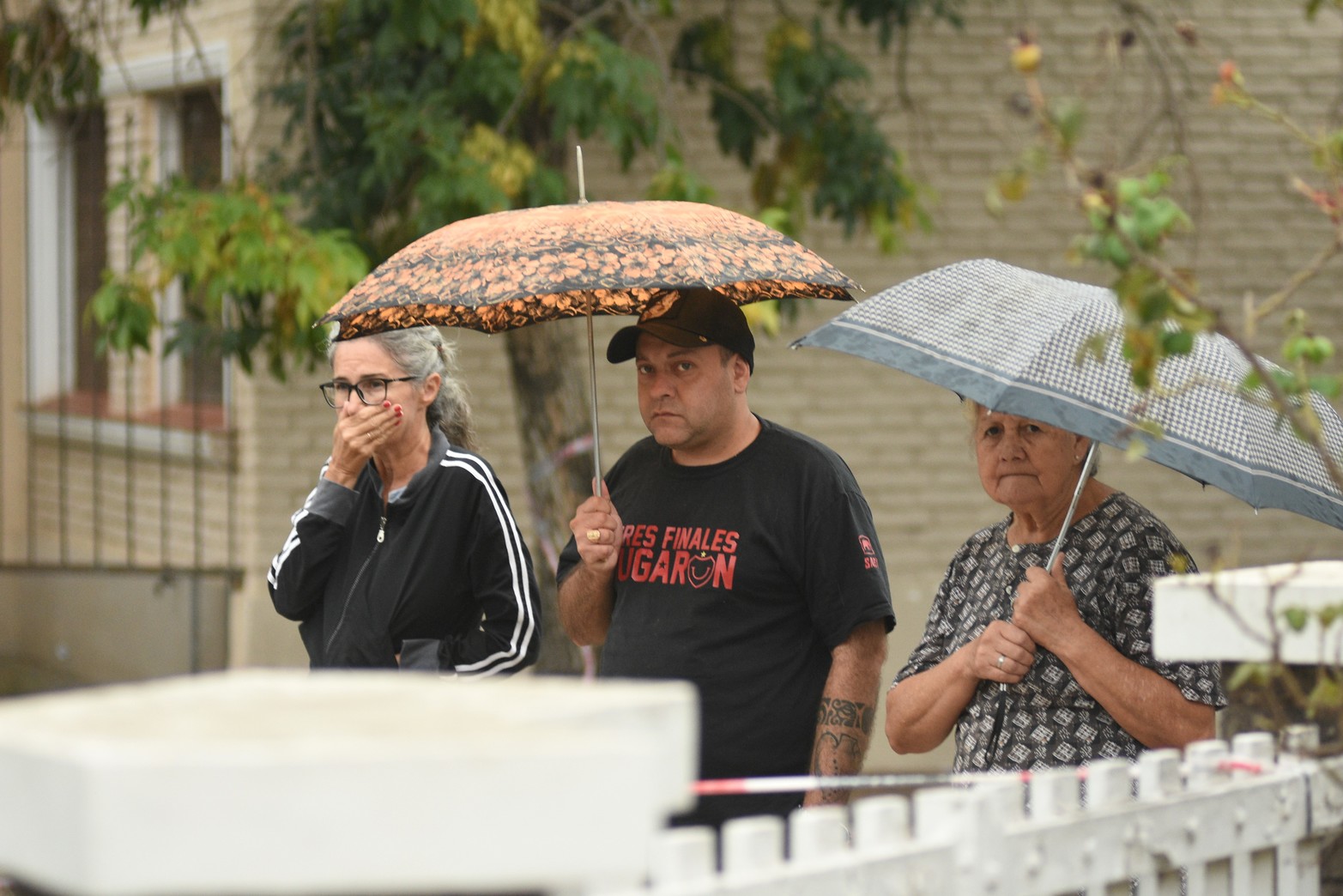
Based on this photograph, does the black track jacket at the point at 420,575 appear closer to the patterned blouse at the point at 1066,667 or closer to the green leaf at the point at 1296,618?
the patterned blouse at the point at 1066,667

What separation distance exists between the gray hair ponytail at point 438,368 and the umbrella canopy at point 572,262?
0.08 m

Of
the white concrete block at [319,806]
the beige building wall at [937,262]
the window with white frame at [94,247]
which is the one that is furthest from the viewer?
the window with white frame at [94,247]

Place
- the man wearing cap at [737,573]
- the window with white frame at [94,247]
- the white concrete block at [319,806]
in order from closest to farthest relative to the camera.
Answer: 1. the white concrete block at [319,806]
2. the man wearing cap at [737,573]
3. the window with white frame at [94,247]

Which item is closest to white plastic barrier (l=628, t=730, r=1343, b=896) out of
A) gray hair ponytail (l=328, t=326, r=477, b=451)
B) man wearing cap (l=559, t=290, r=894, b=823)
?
man wearing cap (l=559, t=290, r=894, b=823)

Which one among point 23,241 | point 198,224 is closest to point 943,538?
point 198,224

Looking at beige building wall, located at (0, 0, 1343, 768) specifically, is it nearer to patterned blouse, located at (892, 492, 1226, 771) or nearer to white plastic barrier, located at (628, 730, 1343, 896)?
patterned blouse, located at (892, 492, 1226, 771)

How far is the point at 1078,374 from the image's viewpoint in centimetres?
285

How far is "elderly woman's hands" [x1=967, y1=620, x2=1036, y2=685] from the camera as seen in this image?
2.89 m

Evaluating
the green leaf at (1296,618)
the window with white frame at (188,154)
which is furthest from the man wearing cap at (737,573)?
the window with white frame at (188,154)

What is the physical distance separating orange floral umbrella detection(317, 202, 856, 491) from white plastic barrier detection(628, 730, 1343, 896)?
1.28 m

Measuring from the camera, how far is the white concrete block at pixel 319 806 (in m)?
1.08

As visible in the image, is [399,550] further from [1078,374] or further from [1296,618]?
[1296,618]

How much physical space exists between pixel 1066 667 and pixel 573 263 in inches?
47.3

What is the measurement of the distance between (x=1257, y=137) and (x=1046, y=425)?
18.6 ft
